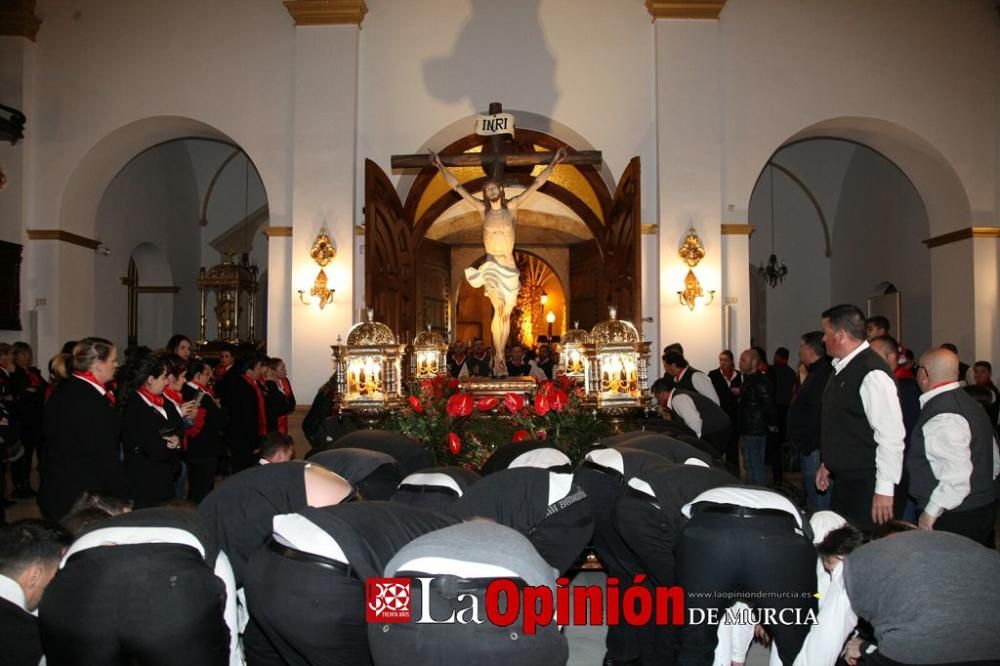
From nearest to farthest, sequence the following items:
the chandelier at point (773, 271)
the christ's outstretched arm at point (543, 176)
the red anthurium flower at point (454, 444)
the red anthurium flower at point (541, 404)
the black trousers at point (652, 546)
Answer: the black trousers at point (652, 546) → the red anthurium flower at point (454, 444) → the red anthurium flower at point (541, 404) → the christ's outstretched arm at point (543, 176) → the chandelier at point (773, 271)

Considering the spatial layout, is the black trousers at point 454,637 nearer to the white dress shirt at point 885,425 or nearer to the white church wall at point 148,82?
the white dress shirt at point 885,425

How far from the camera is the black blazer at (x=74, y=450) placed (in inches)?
174

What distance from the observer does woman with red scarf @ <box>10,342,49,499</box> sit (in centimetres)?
812

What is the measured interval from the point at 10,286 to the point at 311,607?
33.0 ft

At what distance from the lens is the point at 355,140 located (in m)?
10.7

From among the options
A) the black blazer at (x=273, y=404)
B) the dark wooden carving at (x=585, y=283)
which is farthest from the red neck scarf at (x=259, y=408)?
the dark wooden carving at (x=585, y=283)

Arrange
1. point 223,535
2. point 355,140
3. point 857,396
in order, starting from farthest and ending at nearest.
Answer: point 355,140, point 857,396, point 223,535

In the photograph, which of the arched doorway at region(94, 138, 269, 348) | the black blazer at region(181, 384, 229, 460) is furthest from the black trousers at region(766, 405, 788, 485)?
the arched doorway at region(94, 138, 269, 348)

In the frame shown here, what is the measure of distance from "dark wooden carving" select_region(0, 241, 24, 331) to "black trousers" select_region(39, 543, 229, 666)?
9.33m

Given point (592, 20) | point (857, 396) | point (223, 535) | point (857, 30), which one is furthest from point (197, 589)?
point (857, 30)

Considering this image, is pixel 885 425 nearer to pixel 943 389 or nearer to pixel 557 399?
pixel 943 389

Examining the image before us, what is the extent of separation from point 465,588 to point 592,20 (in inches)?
388

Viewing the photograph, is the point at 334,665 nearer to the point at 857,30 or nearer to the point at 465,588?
the point at 465,588

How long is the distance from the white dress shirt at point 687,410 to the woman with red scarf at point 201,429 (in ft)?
12.0
